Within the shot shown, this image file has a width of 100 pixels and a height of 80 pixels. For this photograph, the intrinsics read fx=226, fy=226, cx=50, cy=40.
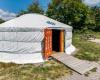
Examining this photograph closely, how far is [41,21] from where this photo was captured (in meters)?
15.1

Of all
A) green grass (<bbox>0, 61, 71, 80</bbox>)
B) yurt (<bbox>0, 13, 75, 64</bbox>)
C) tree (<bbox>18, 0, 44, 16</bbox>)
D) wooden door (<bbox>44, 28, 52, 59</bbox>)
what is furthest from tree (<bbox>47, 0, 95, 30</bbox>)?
green grass (<bbox>0, 61, 71, 80</bbox>)

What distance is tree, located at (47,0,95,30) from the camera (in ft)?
107

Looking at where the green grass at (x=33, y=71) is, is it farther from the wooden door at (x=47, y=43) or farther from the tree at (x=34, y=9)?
the tree at (x=34, y=9)

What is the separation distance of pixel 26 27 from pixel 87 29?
23.1 meters

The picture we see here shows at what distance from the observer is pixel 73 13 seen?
32750mm

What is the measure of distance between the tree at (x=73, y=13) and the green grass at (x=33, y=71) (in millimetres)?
20199

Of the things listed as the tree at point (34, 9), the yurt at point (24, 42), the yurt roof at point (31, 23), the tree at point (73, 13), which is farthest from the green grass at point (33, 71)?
the tree at point (34, 9)

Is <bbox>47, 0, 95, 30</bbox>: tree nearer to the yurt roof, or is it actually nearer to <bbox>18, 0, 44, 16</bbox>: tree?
<bbox>18, 0, 44, 16</bbox>: tree

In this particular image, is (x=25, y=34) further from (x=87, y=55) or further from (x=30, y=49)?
(x=87, y=55)

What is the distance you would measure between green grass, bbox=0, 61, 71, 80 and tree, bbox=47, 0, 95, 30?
20.2 m

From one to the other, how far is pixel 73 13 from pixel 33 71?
72.5 ft

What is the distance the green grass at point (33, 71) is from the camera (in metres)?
10.9

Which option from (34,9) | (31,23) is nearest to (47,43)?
(31,23)

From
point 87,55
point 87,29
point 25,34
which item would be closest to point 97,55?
point 87,55
